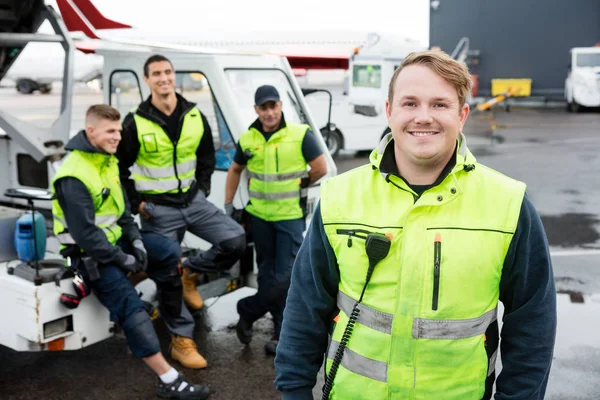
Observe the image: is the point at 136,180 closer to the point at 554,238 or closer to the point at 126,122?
the point at 126,122

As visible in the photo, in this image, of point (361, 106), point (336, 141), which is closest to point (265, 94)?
point (336, 141)

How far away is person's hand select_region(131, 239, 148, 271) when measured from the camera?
476cm

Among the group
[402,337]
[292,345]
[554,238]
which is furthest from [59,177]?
[554,238]

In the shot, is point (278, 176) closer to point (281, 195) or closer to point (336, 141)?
→ point (281, 195)

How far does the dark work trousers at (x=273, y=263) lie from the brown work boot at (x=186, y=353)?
480 millimetres

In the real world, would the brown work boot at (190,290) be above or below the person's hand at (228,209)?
below

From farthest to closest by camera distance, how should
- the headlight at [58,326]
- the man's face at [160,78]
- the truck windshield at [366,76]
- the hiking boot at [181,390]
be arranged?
the truck windshield at [366,76], the man's face at [160,78], the hiking boot at [181,390], the headlight at [58,326]

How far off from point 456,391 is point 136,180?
12.1 ft

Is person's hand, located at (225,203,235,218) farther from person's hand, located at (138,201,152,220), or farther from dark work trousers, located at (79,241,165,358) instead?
dark work trousers, located at (79,241,165,358)

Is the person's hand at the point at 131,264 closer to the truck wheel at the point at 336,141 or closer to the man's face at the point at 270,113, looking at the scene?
the man's face at the point at 270,113

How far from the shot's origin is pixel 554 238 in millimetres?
9016

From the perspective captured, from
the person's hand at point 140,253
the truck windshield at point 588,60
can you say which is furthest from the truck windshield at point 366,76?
the truck windshield at point 588,60

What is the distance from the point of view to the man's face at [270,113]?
207 inches

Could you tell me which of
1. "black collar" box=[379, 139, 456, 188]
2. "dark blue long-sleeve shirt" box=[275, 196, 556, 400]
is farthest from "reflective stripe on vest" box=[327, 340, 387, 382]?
"black collar" box=[379, 139, 456, 188]
